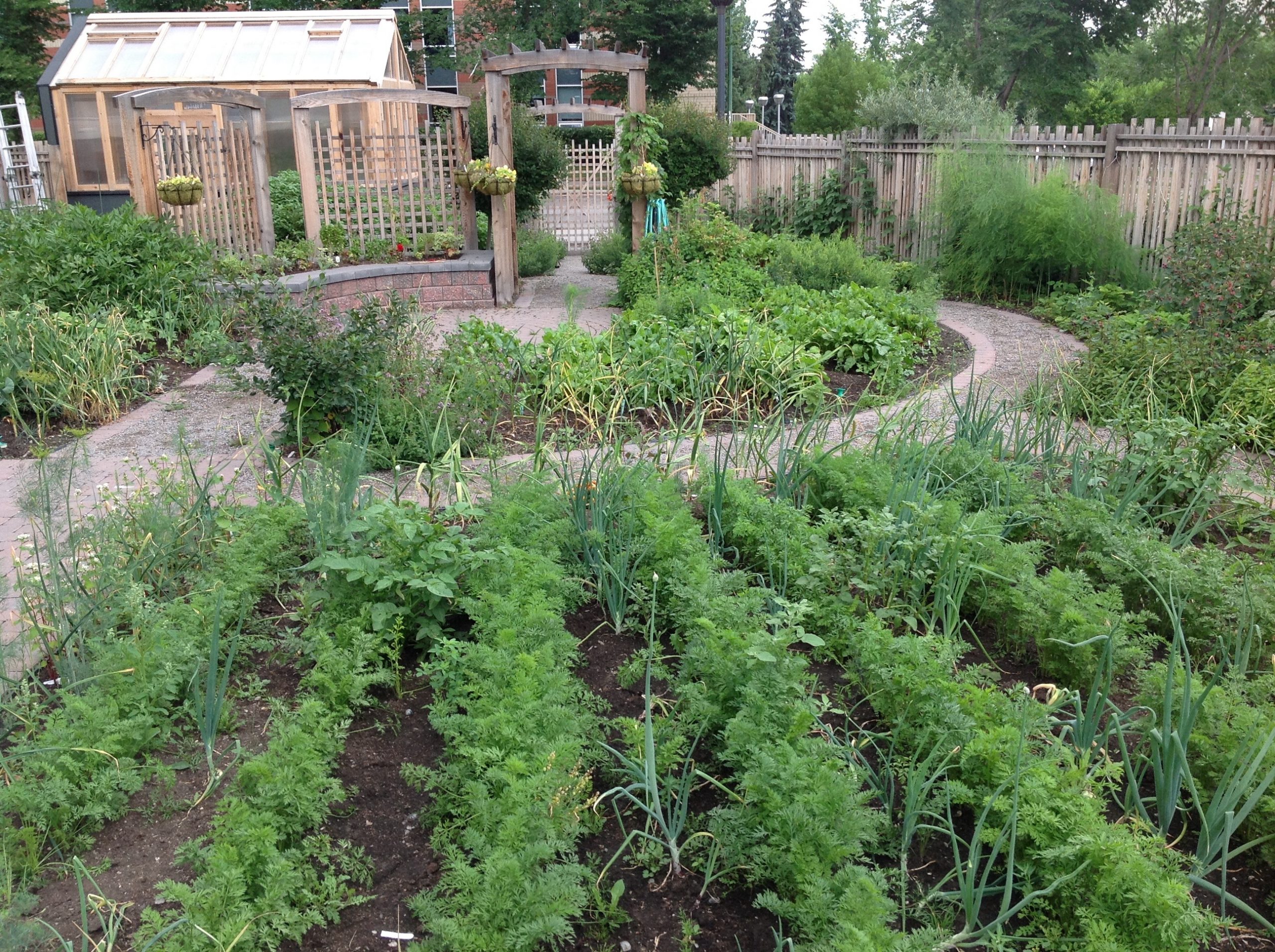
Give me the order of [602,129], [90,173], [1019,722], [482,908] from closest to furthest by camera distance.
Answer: [482,908] → [1019,722] → [90,173] → [602,129]

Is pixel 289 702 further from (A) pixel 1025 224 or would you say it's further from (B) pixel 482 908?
(A) pixel 1025 224

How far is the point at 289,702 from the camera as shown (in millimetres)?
3043

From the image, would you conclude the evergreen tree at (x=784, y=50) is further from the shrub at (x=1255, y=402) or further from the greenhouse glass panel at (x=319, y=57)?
the shrub at (x=1255, y=402)

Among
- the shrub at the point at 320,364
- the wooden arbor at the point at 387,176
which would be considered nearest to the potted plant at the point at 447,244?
the wooden arbor at the point at 387,176

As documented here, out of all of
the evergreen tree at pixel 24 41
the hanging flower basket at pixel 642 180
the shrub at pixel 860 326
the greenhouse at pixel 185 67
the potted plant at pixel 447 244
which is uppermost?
the evergreen tree at pixel 24 41

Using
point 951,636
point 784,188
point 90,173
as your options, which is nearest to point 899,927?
point 951,636

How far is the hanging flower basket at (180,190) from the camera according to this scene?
9805mm

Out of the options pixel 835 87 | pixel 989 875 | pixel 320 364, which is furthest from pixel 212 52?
pixel 835 87

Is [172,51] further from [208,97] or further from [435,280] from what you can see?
[435,280]

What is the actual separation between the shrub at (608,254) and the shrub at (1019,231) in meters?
4.09

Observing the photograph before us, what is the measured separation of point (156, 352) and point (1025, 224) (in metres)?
8.15

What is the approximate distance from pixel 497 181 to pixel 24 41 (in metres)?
20.7

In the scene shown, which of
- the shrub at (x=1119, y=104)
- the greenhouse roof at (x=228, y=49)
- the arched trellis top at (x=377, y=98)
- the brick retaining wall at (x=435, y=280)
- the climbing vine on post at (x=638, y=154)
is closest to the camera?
the brick retaining wall at (x=435, y=280)

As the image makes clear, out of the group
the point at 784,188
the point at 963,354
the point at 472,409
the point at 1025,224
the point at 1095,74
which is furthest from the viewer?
the point at 1095,74
